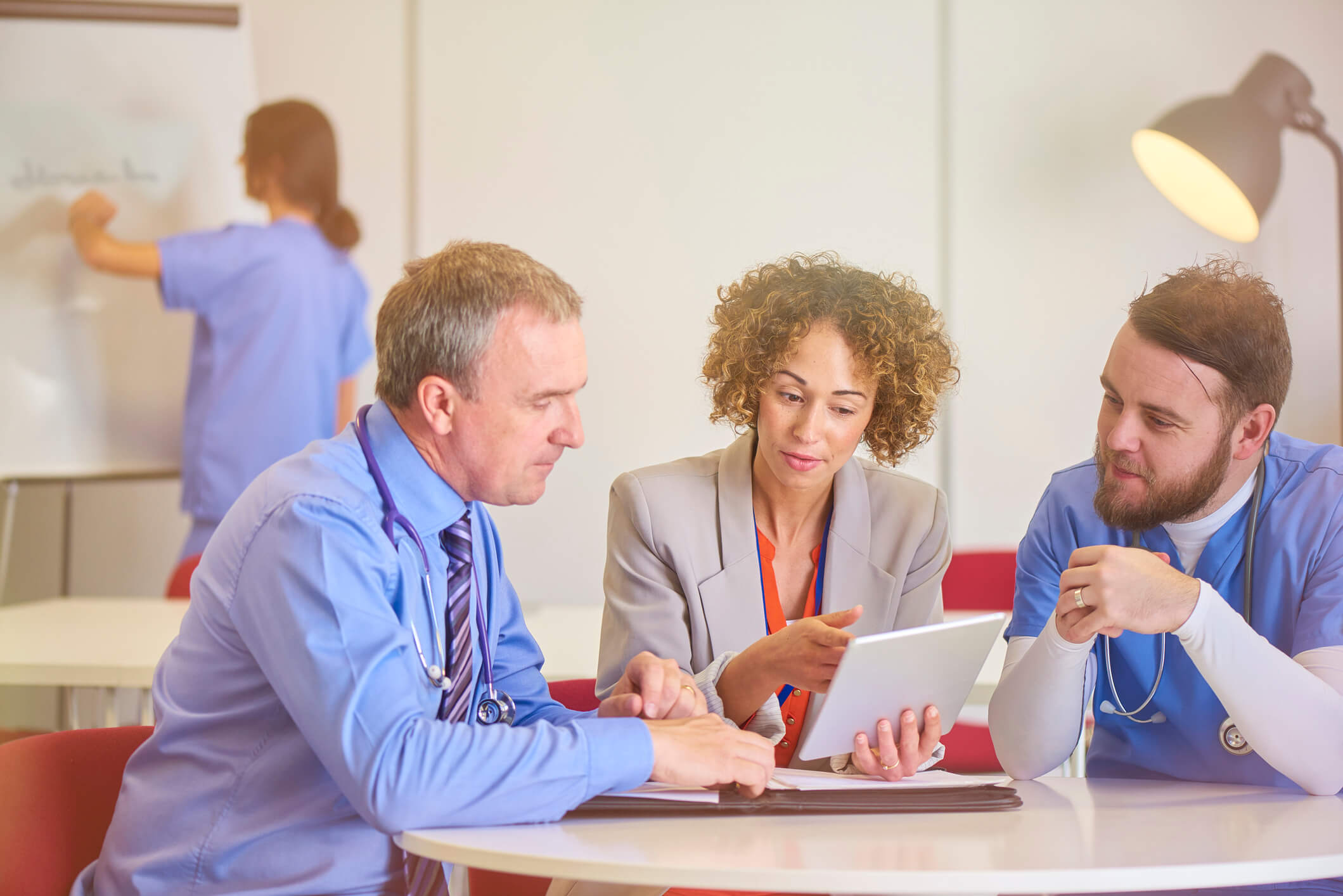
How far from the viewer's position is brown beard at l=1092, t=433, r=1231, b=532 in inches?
58.9

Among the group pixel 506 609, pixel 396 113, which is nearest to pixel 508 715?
pixel 506 609

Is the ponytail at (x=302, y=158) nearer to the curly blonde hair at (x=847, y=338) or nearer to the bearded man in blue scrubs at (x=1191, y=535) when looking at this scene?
the curly blonde hair at (x=847, y=338)

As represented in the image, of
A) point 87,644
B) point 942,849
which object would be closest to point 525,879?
point 942,849

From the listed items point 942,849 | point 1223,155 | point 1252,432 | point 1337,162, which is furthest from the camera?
point 1337,162

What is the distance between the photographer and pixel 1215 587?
155 centimetres

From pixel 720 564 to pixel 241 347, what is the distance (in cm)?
223

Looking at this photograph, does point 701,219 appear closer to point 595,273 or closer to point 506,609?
point 595,273

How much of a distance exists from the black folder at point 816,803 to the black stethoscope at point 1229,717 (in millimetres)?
374

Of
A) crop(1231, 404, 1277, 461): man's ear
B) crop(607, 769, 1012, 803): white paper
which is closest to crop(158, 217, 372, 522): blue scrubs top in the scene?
crop(607, 769, 1012, 803): white paper

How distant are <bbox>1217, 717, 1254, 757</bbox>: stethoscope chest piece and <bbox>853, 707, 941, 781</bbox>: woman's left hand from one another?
0.40 m

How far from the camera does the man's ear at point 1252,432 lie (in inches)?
58.9

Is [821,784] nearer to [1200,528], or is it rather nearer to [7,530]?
[1200,528]

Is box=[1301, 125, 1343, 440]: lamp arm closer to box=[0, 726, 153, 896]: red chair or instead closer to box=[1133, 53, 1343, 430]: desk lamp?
box=[1133, 53, 1343, 430]: desk lamp

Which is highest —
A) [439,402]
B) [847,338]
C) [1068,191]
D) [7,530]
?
[1068,191]
